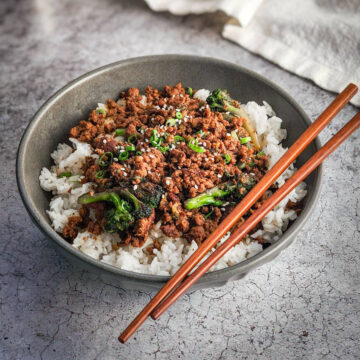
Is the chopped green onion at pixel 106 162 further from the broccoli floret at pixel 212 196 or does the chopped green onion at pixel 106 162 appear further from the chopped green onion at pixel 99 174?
the broccoli floret at pixel 212 196

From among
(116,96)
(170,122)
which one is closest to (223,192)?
(170,122)

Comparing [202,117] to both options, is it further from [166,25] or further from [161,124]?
[166,25]

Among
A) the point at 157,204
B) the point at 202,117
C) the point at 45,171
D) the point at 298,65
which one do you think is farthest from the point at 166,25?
the point at 157,204

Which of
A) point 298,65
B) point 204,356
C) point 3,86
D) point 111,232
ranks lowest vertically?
point 3,86

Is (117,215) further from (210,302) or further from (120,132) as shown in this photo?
(210,302)

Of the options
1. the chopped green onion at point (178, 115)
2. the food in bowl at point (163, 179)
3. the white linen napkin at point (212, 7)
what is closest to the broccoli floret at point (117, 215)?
the food in bowl at point (163, 179)

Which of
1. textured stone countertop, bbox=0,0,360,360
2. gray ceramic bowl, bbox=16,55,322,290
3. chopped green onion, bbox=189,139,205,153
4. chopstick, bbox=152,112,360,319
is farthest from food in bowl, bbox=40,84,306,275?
textured stone countertop, bbox=0,0,360,360
